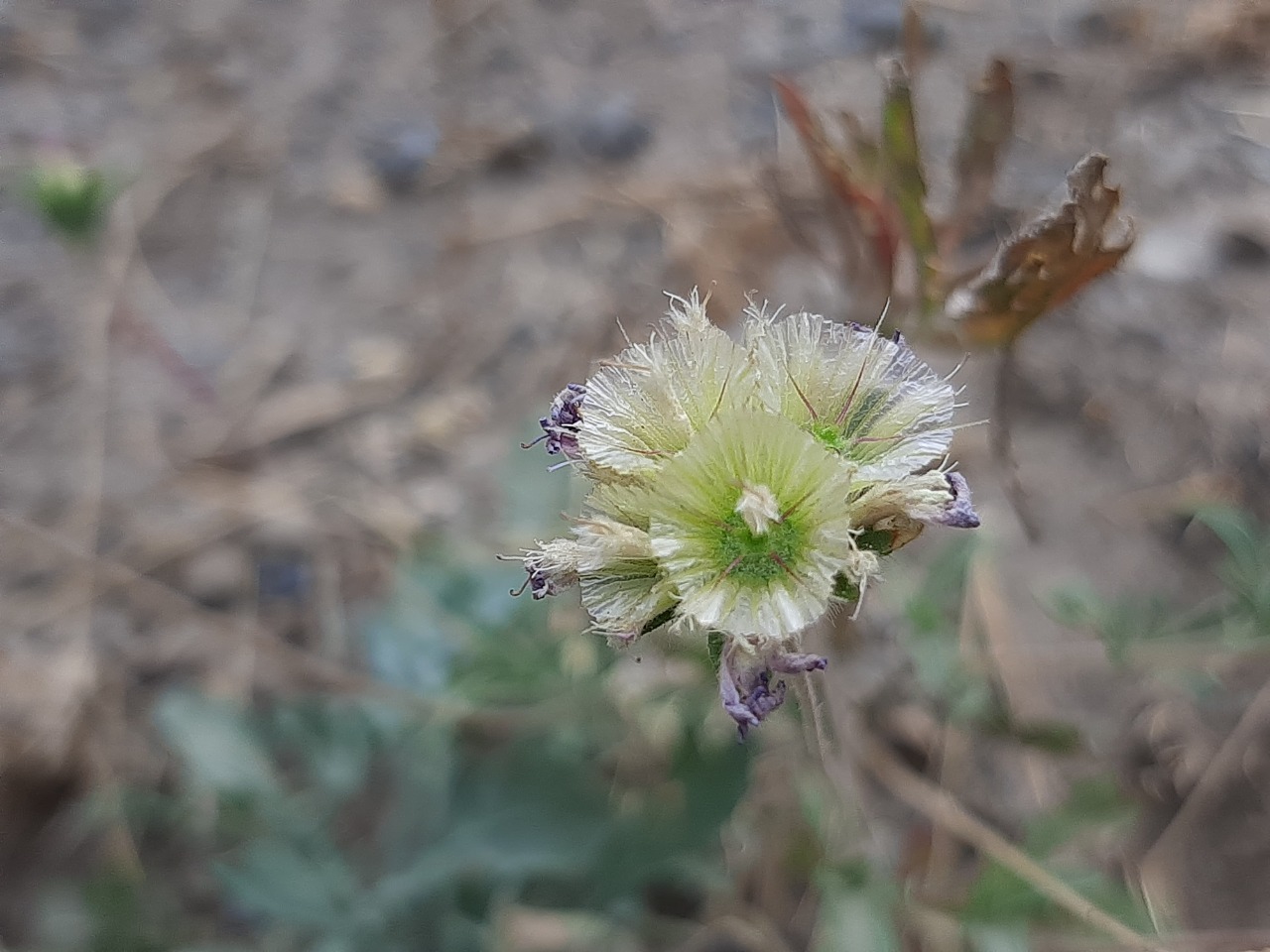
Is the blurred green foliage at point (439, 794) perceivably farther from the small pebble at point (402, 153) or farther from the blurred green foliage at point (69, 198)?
the small pebble at point (402, 153)

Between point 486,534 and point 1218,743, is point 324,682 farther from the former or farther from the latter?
point 1218,743

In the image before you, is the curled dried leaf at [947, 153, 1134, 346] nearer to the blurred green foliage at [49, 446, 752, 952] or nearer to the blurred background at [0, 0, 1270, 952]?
the blurred background at [0, 0, 1270, 952]

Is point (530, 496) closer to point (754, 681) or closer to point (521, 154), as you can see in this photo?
point (754, 681)

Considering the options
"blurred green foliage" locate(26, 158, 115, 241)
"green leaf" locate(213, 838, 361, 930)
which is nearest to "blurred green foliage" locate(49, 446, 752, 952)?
"green leaf" locate(213, 838, 361, 930)

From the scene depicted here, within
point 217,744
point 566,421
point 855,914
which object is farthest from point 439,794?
point 566,421

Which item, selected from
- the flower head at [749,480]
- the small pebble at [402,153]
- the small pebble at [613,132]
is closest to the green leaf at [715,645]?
the flower head at [749,480]

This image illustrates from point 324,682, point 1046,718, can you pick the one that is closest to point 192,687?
point 324,682
